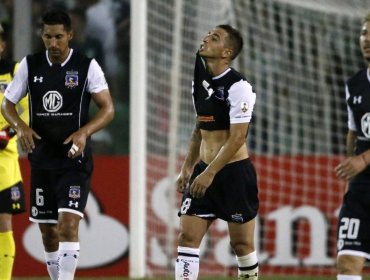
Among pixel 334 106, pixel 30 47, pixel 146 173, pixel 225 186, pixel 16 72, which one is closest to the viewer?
pixel 225 186

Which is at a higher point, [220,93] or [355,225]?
[220,93]

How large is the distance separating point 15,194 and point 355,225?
3122 mm

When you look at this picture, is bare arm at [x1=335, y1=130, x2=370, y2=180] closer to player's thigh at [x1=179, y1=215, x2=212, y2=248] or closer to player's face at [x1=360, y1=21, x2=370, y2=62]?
player's face at [x1=360, y1=21, x2=370, y2=62]

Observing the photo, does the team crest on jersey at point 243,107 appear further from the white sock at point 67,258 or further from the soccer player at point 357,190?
the white sock at point 67,258

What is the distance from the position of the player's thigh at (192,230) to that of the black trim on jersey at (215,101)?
609 millimetres

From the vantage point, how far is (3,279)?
28.7ft

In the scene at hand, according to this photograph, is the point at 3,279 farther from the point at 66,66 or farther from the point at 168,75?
the point at 168,75

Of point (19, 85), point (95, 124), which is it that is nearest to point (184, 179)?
point (95, 124)

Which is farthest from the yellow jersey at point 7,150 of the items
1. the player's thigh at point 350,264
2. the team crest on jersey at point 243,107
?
the player's thigh at point 350,264

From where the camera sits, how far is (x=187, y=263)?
305 inches

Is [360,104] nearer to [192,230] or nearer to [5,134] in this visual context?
[192,230]

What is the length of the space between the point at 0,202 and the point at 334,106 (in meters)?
6.25

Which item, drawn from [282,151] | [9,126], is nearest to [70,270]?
[9,126]

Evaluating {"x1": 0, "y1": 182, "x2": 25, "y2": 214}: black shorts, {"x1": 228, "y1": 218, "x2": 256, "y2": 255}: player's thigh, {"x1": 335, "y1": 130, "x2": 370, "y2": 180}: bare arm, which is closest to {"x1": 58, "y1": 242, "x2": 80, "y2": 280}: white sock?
{"x1": 0, "y1": 182, "x2": 25, "y2": 214}: black shorts
